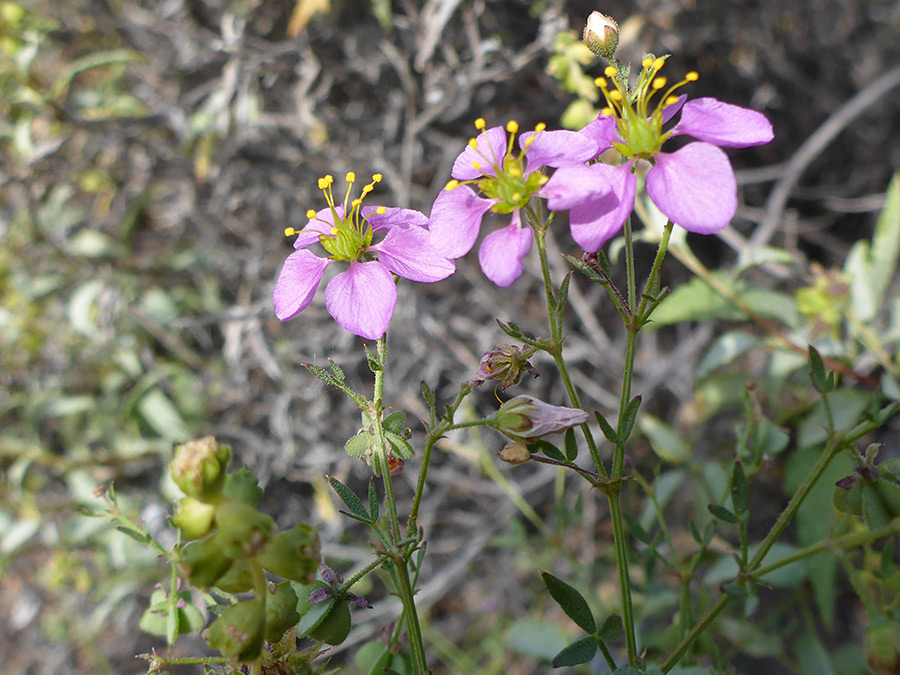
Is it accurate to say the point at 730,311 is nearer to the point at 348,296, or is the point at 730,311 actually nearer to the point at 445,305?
the point at 445,305

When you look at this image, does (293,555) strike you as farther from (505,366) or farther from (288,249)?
(288,249)

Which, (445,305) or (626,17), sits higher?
(626,17)

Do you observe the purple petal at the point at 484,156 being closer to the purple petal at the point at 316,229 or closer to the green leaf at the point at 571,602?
the purple petal at the point at 316,229

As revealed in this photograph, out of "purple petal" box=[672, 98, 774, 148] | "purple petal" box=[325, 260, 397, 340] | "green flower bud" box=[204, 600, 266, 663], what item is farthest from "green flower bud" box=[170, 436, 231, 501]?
"purple petal" box=[672, 98, 774, 148]

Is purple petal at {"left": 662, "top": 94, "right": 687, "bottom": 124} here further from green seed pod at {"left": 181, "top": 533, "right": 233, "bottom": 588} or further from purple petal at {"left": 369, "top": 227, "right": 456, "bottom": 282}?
green seed pod at {"left": 181, "top": 533, "right": 233, "bottom": 588}

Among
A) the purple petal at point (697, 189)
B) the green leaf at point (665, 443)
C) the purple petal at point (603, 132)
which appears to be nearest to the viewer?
the purple petal at point (697, 189)

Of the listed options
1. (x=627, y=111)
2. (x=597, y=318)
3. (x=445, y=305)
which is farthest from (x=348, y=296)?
(x=597, y=318)

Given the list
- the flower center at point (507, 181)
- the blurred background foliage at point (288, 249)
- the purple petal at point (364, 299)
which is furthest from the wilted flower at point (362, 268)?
the blurred background foliage at point (288, 249)
